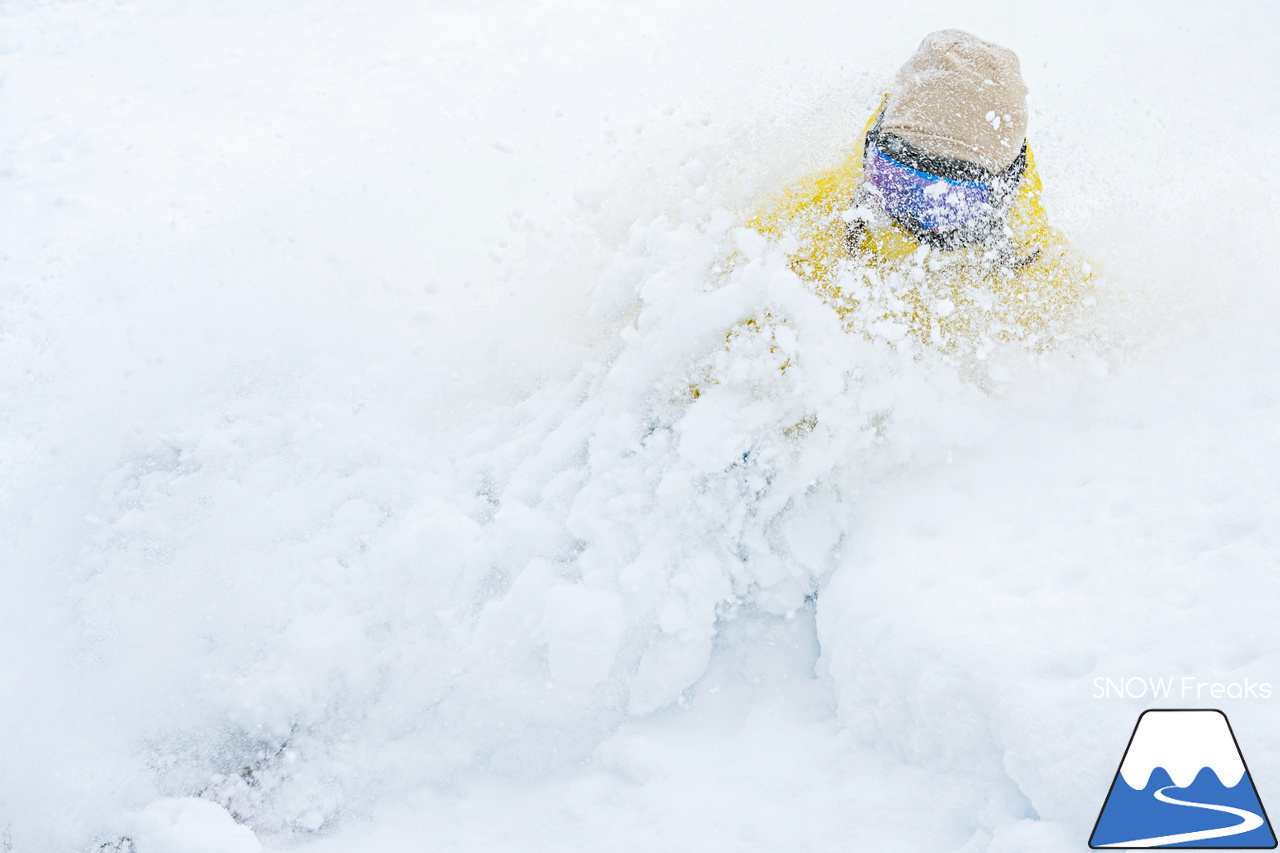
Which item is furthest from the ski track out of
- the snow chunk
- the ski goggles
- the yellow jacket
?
the snow chunk

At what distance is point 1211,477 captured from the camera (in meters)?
1.79

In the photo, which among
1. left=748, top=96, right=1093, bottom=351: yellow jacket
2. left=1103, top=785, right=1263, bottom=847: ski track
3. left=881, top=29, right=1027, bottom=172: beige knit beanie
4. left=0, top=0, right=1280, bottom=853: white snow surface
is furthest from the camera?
left=748, top=96, right=1093, bottom=351: yellow jacket

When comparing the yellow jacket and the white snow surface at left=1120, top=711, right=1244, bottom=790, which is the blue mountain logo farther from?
the yellow jacket

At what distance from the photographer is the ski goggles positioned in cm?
188

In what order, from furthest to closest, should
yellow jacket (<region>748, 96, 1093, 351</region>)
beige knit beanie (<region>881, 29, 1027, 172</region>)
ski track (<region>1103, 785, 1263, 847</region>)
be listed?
yellow jacket (<region>748, 96, 1093, 351</region>) → beige knit beanie (<region>881, 29, 1027, 172</region>) → ski track (<region>1103, 785, 1263, 847</region>)

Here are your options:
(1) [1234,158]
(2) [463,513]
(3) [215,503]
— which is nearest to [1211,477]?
(1) [1234,158]

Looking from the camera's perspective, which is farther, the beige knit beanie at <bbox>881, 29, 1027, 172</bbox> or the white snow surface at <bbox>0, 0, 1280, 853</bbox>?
the beige knit beanie at <bbox>881, 29, 1027, 172</bbox>

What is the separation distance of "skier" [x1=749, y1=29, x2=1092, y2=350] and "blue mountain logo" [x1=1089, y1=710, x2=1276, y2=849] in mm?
1163

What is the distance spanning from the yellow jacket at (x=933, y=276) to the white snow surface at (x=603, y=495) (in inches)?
3.7

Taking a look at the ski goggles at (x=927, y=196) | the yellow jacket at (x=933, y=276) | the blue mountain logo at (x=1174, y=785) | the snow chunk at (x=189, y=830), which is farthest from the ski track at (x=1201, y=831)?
the snow chunk at (x=189, y=830)

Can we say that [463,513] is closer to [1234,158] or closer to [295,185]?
[295,185]

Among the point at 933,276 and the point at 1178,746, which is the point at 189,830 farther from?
the point at 933,276

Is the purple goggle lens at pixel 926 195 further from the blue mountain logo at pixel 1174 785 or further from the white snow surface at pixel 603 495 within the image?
the blue mountain logo at pixel 1174 785

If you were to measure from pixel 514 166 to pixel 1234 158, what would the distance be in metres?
3.00
